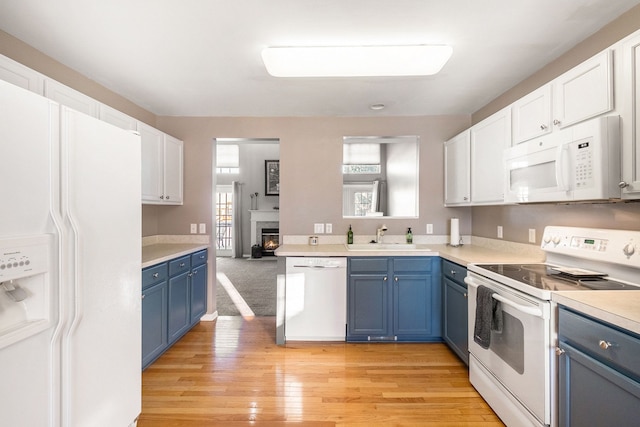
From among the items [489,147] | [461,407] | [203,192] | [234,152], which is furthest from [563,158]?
[234,152]

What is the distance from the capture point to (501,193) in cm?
235

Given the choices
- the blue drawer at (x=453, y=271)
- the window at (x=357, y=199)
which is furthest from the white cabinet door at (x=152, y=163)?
the blue drawer at (x=453, y=271)

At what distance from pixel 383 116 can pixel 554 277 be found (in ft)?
7.69

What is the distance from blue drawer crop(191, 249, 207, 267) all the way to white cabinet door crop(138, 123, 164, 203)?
0.67m

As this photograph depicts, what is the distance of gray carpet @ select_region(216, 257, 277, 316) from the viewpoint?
3.86 meters

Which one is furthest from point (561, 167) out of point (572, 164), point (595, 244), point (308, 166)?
point (308, 166)

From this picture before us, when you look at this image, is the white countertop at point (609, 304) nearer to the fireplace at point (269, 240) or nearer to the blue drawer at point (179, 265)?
the blue drawer at point (179, 265)

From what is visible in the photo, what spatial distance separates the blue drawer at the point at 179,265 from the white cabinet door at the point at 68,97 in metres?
1.35

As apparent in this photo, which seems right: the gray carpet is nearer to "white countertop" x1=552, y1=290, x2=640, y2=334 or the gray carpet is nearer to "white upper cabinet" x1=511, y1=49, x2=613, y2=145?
"white countertop" x1=552, y1=290, x2=640, y2=334

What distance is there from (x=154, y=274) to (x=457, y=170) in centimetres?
302

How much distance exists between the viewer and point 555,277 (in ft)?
5.66

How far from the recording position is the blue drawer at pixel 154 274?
7.40 feet

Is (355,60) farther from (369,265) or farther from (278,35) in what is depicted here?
(369,265)

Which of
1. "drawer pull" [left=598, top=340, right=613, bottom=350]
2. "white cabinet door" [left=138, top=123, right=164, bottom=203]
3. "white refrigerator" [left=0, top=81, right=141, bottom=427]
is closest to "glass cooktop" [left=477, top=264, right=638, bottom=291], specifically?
"drawer pull" [left=598, top=340, right=613, bottom=350]
